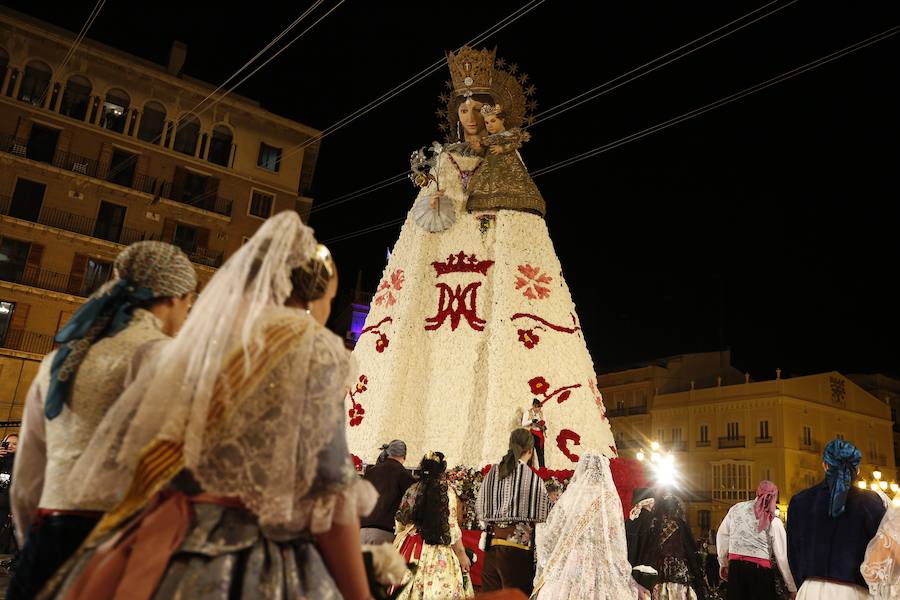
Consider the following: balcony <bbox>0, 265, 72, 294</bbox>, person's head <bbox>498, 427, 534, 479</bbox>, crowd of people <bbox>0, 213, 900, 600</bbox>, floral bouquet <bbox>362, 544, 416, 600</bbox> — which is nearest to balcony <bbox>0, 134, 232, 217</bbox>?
balcony <bbox>0, 265, 72, 294</bbox>

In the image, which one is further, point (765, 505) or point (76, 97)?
point (76, 97)

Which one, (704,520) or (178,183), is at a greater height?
(178,183)

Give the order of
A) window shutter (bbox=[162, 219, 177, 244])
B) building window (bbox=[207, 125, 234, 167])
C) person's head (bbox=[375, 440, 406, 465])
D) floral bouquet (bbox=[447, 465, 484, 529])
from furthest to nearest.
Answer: building window (bbox=[207, 125, 234, 167])
window shutter (bbox=[162, 219, 177, 244])
floral bouquet (bbox=[447, 465, 484, 529])
person's head (bbox=[375, 440, 406, 465])

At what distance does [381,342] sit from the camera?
10203mm

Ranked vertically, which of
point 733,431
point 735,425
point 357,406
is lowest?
point 357,406

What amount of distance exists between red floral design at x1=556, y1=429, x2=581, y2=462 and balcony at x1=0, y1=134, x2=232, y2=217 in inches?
872

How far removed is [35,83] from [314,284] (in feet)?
92.8

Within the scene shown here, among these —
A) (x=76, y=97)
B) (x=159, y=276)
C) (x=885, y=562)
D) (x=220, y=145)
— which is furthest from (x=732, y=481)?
(x=159, y=276)

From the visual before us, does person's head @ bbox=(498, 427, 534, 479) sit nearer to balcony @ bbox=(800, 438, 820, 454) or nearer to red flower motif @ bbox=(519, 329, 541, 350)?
red flower motif @ bbox=(519, 329, 541, 350)

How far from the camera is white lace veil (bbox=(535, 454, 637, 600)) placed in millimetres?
6426

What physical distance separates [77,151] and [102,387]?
2708 centimetres

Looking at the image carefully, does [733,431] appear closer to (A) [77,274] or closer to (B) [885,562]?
(A) [77,274]

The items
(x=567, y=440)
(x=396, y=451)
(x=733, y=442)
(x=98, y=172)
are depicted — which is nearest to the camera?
(x=396, y=451)

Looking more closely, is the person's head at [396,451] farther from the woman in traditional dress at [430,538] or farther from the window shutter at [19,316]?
the window shutter at [19,316]
